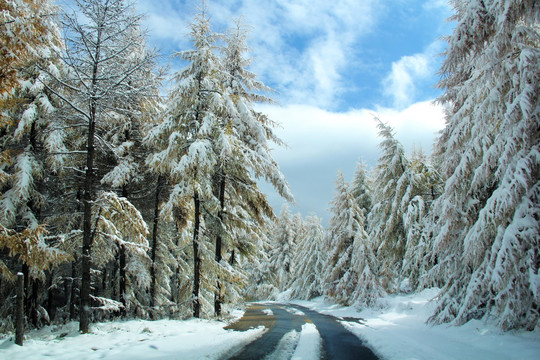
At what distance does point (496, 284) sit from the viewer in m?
7.77

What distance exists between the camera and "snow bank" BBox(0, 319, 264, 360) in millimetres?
6578

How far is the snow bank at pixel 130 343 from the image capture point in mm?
6578

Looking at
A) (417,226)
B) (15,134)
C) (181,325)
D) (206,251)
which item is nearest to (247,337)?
(181,325)

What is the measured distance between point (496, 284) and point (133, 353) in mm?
8912

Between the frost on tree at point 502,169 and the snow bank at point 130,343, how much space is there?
707 centimetres

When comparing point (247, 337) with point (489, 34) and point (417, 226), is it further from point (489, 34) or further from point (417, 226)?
point (417, 226)

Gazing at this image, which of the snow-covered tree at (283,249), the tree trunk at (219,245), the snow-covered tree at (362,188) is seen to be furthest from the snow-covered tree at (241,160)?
the snow-covered tree at (283,249)

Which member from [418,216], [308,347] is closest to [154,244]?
[308,347]

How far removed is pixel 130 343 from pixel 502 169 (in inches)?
→ 435

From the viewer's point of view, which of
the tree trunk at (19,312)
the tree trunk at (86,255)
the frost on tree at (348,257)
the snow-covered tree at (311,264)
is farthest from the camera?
the snow-covered tree at (311,264)

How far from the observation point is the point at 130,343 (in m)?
7.77

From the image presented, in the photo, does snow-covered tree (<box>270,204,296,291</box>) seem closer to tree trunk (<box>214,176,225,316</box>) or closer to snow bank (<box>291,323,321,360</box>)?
tree trunk (<box>214,176,225,316</box>)

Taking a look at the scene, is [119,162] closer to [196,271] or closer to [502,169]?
[196,271]

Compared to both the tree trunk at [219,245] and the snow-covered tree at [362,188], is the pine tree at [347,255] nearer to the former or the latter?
the snow-covered tree at [362,188]
